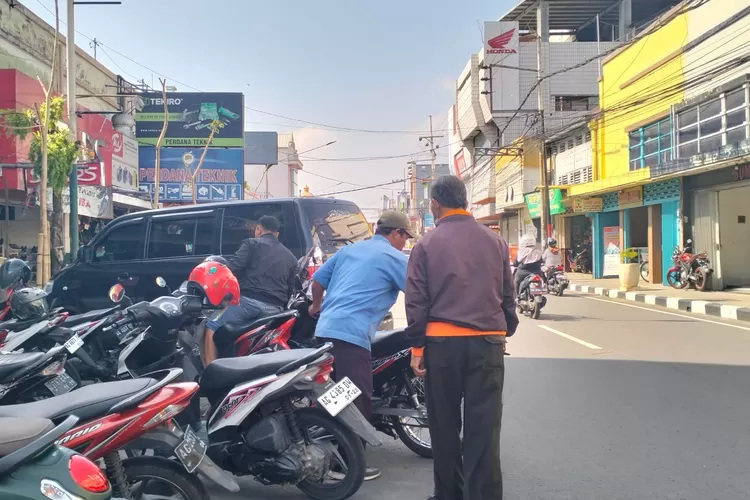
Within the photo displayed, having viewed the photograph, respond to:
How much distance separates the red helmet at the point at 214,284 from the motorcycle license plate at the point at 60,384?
0.94 meters

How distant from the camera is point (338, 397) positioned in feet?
10.8

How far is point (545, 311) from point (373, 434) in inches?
392

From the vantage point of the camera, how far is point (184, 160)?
36062 millimetres

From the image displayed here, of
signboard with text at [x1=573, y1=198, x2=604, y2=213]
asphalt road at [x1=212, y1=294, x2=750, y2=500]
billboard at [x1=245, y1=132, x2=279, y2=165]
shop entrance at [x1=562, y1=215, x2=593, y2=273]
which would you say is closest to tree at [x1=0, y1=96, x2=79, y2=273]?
asphalt road at [x1=212, y1=294, x2=750, y2=500]

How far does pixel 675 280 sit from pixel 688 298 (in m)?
2.84

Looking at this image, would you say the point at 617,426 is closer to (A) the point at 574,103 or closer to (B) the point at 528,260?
(B) the point at 528,260

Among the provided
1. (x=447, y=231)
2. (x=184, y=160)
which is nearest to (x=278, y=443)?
(x=447, y=231)

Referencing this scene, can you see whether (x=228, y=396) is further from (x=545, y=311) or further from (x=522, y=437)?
(x=545, y=311)

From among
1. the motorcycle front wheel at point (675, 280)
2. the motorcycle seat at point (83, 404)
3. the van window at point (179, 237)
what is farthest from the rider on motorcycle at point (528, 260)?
the motorcycle seat at point (83, 404)

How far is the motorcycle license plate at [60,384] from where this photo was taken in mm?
3928

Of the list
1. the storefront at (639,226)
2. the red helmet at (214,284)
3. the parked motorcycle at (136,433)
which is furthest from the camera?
the storefront at (639,226)

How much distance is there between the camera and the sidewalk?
38.9ft

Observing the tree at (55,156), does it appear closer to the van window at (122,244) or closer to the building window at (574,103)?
the van window at (122,244)

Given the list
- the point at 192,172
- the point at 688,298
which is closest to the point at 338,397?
the point at 688,298
